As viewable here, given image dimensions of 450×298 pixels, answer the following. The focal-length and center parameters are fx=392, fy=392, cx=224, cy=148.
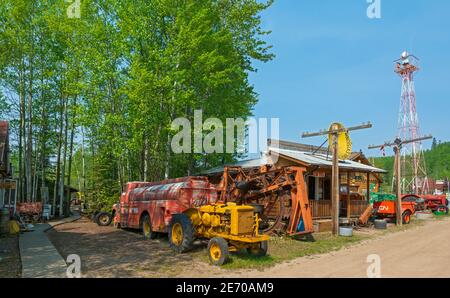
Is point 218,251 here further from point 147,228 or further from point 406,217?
point 406,217

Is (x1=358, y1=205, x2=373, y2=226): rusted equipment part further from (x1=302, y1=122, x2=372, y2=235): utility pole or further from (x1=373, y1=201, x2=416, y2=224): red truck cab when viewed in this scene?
(x1=302, y1=122, x2=372, y2=235): utility pole

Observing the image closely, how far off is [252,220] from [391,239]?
330 inches

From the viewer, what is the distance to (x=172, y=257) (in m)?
11.6

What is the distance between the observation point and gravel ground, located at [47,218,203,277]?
9.62 metres

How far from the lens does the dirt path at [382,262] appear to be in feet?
31.4

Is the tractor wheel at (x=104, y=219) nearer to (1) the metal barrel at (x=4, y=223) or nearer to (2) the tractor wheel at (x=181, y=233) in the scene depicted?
(1) the metal barrel at (x=4, y=223)

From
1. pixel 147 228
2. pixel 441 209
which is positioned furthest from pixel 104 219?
pixel 441 209

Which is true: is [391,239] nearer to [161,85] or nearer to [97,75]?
[161,85]

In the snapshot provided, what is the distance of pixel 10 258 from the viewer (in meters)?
11.2

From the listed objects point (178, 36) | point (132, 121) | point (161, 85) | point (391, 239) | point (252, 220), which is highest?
point (178, 36)

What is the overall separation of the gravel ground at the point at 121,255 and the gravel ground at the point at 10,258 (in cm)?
127
